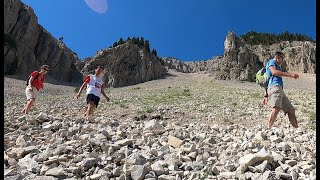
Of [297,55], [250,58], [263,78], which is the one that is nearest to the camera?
[263,78]

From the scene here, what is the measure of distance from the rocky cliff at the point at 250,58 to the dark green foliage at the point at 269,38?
4815 millimetres

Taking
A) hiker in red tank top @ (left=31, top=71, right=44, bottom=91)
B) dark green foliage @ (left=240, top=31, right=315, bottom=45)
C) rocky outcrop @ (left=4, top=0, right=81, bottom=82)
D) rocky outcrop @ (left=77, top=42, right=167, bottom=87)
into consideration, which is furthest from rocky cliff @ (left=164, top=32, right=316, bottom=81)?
hiker in red tank top @ (left=31, top=71, right=44, bottom=91)

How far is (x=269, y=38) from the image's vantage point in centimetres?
10556

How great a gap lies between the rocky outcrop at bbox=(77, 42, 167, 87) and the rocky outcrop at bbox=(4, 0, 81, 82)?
12.5ft

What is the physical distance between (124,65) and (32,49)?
17013 mm

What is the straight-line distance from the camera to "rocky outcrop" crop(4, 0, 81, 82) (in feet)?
227

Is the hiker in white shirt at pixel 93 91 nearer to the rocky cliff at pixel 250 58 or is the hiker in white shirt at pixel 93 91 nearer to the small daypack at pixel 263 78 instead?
the small daypack at pixel 263 78

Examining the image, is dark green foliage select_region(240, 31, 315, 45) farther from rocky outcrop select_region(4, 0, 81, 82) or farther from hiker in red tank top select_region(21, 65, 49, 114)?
hiker in red tank top select_region(21, 65, 49, 114)

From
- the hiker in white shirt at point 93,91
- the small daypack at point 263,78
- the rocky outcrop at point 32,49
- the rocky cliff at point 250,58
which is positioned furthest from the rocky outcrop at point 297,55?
the small daypack at point 263,78

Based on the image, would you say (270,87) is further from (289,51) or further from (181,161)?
(289,51)

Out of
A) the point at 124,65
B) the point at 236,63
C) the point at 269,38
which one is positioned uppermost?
the point at 269,38

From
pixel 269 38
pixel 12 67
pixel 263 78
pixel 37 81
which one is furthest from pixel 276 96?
pixel 269 38

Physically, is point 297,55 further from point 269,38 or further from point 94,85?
point 94,85
